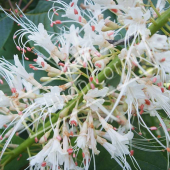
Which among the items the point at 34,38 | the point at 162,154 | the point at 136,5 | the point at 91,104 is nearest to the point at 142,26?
the point at 136,5

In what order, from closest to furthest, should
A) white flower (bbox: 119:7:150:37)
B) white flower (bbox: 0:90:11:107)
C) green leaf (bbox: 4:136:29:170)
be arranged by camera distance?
white flower (bbox: 119:7:150:37) → white flower (bbox: 0:90:11:107) → green leaf (bbox: 4:136:29:170)

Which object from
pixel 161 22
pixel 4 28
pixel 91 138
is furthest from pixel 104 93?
pixel 4 28

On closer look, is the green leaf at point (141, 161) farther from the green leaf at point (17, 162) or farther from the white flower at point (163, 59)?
the white flower at point (163, 59)

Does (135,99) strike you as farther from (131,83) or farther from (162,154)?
(162,154)

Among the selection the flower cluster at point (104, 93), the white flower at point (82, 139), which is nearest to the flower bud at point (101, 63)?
the flower cluster at point (104, 93)

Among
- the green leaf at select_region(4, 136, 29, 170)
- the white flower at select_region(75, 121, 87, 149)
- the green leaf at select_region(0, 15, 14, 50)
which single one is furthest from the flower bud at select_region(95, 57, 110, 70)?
the green leaf at select_region(0, 15, 14, 50)

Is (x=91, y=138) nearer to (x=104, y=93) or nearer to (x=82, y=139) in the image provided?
(x=82, y=139)

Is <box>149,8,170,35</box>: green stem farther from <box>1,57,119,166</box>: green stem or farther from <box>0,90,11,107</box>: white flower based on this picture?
<box>0,90,11,107</box>: white flower

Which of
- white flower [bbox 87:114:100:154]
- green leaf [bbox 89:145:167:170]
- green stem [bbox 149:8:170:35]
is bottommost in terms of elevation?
green leaf [bbox 89:145:167:170]
